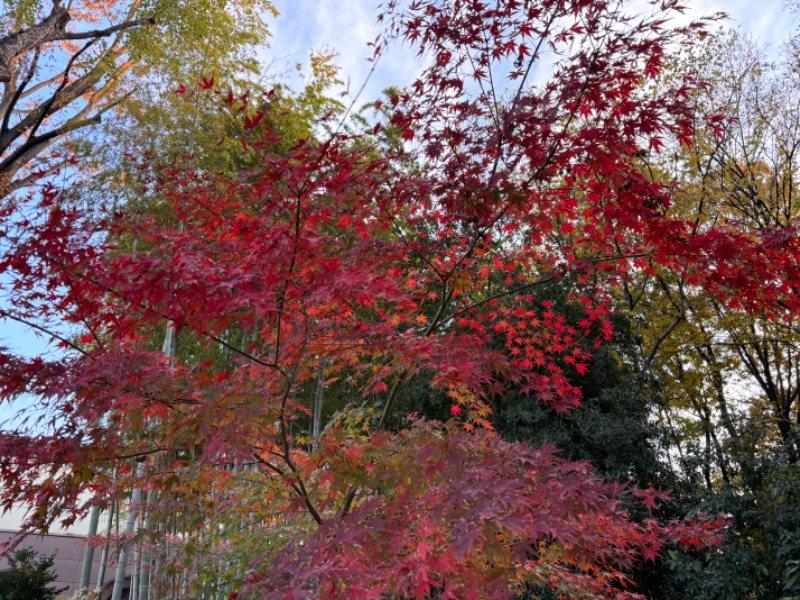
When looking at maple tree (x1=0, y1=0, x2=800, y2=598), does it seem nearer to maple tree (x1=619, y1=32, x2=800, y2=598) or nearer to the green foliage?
maple tree (x1=619, y1=32, x2=800, y2=598)

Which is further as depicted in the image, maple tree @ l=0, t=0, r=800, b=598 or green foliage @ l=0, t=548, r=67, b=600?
green foliage @ l=0, t=548, r=67, b=600

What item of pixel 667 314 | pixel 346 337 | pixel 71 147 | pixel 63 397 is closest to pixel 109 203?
pixel 71 147

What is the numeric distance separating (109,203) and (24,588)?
16.6 feet

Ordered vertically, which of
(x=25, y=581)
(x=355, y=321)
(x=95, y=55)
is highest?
(x=95, y=55)

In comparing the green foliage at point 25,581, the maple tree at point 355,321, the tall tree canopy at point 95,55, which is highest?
the tall tree canopy at point 95,55

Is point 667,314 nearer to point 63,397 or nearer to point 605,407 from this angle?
point 605,407

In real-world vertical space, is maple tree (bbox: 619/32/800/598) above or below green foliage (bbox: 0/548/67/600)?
above

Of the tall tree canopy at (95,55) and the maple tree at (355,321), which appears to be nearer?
the maple tree at (355,321)

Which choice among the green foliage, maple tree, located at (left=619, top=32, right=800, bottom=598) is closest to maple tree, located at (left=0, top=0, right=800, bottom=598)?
maple tree, located at (left=619, top=32, right=800, bottom=598)

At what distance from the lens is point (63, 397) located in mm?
2180

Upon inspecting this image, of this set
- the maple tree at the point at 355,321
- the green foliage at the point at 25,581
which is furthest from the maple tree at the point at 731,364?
the green foliage at the point at 25,581

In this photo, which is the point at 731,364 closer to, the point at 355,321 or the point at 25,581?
the point at 355,321

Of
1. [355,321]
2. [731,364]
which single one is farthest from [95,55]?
[731,364]

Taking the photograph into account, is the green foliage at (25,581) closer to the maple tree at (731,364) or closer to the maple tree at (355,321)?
the maple tree at (355,321)
